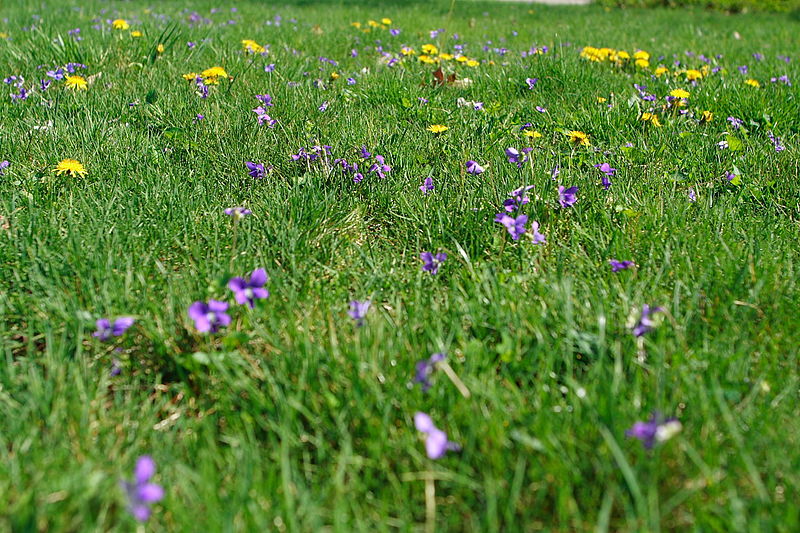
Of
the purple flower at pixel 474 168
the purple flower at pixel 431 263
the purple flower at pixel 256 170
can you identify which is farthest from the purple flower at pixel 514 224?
the purple flower at pixel 256 170

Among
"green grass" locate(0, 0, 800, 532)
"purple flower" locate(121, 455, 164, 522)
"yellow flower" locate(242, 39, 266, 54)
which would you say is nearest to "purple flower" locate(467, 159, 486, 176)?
"green grass" locate(0, 0, 800, 532)

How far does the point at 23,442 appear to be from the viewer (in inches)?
51.9

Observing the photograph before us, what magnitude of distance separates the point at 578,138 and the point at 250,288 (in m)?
2.13

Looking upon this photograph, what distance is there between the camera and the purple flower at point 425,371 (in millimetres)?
1389

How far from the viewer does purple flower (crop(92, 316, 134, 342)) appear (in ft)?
5.04

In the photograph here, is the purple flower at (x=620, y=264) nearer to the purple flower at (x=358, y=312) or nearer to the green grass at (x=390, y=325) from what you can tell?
the green grass at (x=390, y=325)

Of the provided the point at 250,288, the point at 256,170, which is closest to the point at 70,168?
the point at 256,170

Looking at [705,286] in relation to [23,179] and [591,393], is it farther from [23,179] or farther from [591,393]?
[23,179]

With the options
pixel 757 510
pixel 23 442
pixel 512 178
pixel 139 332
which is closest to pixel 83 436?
pixel 23 442

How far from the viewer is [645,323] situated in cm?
157

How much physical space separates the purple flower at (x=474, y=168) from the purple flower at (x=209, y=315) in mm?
1288

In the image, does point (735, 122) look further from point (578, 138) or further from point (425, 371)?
point (425, 371)

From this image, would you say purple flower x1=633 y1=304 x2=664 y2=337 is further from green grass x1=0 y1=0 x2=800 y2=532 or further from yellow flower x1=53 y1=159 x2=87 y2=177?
yellow flower x1=53 y1=159 x2=87 y2=177

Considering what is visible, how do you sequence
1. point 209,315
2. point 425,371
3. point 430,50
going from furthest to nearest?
point 430,50 → point 209,315 → point 425,371
